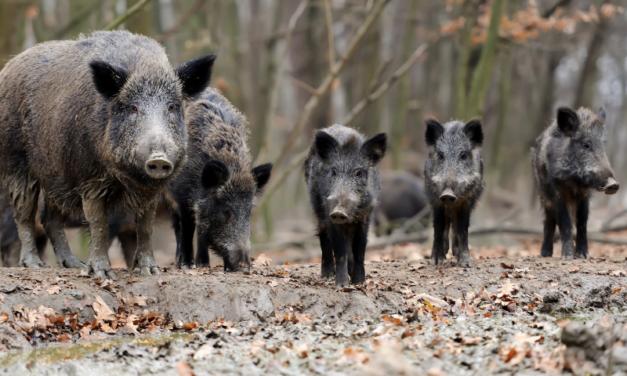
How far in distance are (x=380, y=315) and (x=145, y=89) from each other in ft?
10.7

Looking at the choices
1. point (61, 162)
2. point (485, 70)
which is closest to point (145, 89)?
point (61, 162)

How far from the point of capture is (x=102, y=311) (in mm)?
6309

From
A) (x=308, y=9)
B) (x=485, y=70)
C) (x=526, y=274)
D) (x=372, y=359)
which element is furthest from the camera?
(x=308, y=9)

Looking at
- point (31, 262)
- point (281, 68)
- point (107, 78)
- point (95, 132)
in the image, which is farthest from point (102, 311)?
point (281, 68)

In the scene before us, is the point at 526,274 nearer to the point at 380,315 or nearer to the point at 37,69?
the point at 380,315

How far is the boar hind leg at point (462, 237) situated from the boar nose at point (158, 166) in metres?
3.89

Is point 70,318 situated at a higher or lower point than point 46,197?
lower

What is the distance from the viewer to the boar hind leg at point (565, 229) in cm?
906

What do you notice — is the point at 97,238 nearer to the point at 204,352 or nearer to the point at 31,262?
the point at 31,262

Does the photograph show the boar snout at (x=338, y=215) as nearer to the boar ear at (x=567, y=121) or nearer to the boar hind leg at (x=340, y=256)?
the boar hind leg at (x=340, y=256)

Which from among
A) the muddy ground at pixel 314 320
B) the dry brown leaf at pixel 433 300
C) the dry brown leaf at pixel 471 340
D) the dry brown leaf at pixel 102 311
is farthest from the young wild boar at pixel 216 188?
the dry brown leaf at pixel 471 340

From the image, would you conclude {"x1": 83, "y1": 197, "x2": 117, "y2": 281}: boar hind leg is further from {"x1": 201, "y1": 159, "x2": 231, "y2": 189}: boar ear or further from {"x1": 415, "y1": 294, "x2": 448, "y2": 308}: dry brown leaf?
{"x1": 415, "y1": 294, "x2": 448, "y2": 308}: dry brown leaf

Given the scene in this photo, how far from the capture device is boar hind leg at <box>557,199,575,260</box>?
29.7 ft

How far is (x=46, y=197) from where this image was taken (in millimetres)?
8000
